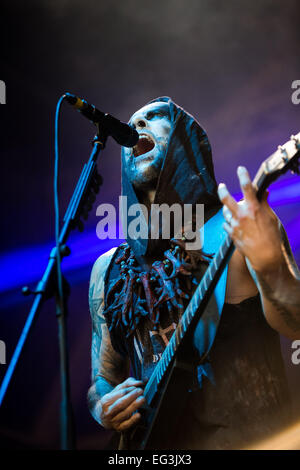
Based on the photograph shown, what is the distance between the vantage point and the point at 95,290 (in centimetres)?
206

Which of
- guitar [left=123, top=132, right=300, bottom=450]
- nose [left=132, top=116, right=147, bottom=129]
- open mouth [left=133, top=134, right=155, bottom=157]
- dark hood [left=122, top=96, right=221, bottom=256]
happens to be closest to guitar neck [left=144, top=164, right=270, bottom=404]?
guitar [left=123, top=132, right=300, bottom=450]

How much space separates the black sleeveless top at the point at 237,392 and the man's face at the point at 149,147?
78 centimetres

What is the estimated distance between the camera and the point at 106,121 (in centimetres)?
148

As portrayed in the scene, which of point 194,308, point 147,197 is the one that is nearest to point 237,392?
point 194,308

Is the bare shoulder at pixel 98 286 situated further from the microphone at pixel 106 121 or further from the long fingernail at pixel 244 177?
the long fingernail at pixel 244 177

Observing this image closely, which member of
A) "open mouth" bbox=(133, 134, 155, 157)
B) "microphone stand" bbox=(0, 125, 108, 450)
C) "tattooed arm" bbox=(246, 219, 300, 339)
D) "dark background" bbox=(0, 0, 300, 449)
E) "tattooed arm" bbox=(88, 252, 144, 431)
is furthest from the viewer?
"dark background" bbox=(0, 0, 300, 449)

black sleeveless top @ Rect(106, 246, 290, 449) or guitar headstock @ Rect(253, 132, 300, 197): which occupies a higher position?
guitar headstock @ Rect(253, 132, 300, 197)

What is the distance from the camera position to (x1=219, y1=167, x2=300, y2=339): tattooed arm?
3.83 ft

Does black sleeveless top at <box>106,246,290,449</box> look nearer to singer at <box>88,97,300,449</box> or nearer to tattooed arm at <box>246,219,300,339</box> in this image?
singer at <box>88,97,300,449</box>

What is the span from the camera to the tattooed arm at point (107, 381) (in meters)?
1.48

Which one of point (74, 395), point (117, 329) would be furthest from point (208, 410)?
point (74, 395)

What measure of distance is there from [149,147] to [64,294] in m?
1.05

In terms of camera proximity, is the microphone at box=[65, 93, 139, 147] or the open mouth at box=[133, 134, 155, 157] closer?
the microphone at box=[65, 93, 139, 147]
